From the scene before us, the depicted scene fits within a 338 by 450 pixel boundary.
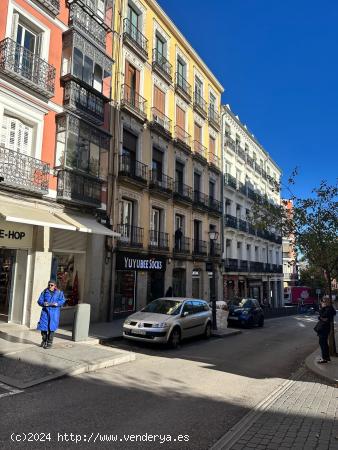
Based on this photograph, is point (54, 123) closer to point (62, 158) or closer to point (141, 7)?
point (62, 158)

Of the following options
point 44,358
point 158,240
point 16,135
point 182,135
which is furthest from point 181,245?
point 44,358

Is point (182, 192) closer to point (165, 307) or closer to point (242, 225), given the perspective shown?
point (242, 225)

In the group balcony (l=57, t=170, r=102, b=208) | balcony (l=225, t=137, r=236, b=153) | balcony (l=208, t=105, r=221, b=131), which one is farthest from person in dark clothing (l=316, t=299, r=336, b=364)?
balcony (l=225, t=137, r=236, b=153)

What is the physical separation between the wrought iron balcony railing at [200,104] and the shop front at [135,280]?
39.3 feet

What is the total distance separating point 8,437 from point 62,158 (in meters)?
11.3

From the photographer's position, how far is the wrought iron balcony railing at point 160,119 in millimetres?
22327

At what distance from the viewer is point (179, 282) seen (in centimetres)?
2434

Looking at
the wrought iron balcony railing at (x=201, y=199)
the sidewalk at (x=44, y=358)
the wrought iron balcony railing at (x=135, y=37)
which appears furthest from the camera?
the wrought iron balcony railing at (x=201, y=199)

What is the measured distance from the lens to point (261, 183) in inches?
1678

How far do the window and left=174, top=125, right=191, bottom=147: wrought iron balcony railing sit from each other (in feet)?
39.9

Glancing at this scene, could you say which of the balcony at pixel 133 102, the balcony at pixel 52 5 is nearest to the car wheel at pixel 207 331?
the balcony at pixel 133 102

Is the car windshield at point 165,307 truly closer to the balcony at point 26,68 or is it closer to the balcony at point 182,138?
the balcony at point 26,68

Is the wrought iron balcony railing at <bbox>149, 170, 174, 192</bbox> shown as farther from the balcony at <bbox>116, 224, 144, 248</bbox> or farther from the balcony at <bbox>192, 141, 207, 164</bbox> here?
the balcony at <bbox>192, 141, 207, 164</bbox>

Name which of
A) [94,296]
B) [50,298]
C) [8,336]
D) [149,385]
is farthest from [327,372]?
[94,296]
